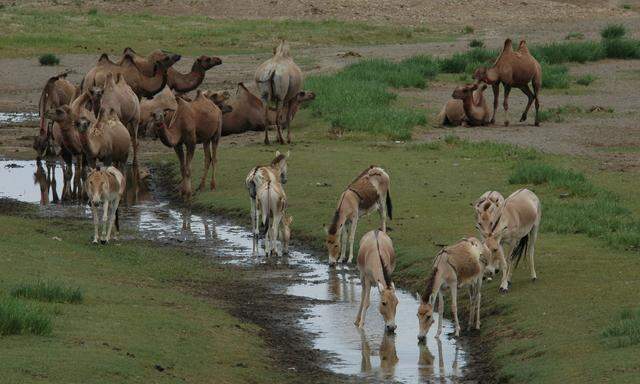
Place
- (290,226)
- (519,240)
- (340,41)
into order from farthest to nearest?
1. (340,41)
2. (290,226)
3. (519,240)

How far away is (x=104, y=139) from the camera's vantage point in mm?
18703

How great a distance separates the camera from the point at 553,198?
18.0 meters

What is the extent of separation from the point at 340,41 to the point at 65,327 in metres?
39.6

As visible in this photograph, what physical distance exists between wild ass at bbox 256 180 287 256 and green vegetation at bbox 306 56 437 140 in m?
9.17

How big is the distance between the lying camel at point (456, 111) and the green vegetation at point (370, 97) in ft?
1.66

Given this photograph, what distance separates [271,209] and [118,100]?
654 cm

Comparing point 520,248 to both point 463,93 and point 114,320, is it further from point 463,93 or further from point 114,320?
point 463,93

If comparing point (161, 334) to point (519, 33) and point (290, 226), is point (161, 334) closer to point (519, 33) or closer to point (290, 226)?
point (290, 226)

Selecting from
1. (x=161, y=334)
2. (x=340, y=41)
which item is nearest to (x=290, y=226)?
(x=161, y=334)

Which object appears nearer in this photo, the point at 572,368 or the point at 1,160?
the point at 572,368

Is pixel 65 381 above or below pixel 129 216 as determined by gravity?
above

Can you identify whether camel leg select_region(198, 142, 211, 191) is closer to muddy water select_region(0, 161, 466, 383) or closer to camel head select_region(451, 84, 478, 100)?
muddy water select_region(0, 161, 466, 383)

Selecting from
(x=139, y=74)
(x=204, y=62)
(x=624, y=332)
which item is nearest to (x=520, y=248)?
(x=624, y=332)

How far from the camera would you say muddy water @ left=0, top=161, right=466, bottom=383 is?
11312mm
